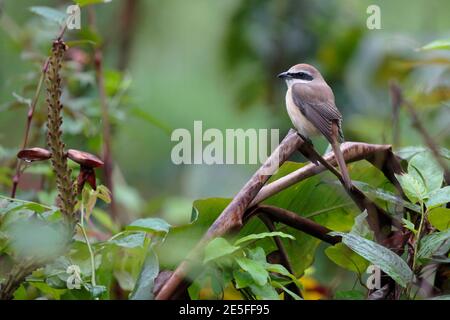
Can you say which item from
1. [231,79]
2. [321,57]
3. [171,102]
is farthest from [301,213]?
[171,102]

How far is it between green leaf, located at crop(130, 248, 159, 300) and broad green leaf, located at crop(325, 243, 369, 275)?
0.29 metres

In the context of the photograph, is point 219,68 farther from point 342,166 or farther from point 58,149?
point 58,149

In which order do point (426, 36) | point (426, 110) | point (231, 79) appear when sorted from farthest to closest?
point (231, 79), point (426, 36), point (426, 110)

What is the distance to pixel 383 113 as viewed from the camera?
2777 millimetres

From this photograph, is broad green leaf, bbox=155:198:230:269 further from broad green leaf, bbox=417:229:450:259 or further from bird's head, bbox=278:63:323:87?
bird's head, bbox=278:63:323:87

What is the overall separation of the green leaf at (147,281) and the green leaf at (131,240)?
0.03 m

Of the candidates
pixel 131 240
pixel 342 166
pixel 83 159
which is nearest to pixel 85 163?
pixel 83 159

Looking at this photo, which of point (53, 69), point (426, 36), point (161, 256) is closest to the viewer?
point (53, 69)

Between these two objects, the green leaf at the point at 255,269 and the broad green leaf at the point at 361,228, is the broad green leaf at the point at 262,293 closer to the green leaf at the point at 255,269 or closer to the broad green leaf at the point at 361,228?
the green leaf at the point at 255,269

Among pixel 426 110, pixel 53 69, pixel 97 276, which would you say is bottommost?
pixel 97 276

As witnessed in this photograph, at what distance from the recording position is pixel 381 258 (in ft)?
3.56

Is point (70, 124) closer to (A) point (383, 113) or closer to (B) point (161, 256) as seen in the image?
(B) point (161, 256)

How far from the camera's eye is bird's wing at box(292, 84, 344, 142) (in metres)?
1.54
